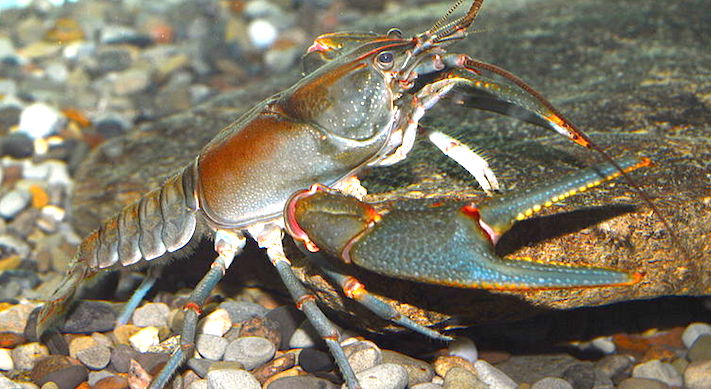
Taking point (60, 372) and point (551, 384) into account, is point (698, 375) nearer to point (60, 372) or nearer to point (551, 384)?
point (551, 384)

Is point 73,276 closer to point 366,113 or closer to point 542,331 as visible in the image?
point 366,113

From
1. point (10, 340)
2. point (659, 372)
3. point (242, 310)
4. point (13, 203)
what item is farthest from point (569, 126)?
point (13, 203)

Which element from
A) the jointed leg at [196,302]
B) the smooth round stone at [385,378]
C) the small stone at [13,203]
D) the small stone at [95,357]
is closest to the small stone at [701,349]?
the smooth round stone at [385,378]

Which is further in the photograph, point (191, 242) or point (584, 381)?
point (191, 242)

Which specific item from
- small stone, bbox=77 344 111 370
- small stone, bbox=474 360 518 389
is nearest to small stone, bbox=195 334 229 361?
small stone, bbox=77 344 111 370

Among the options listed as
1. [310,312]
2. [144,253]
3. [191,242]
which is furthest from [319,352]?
[144,253]

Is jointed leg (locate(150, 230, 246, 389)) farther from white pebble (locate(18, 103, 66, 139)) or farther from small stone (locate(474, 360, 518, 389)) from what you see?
white pebble (locate(18, 103, 66, 139))
